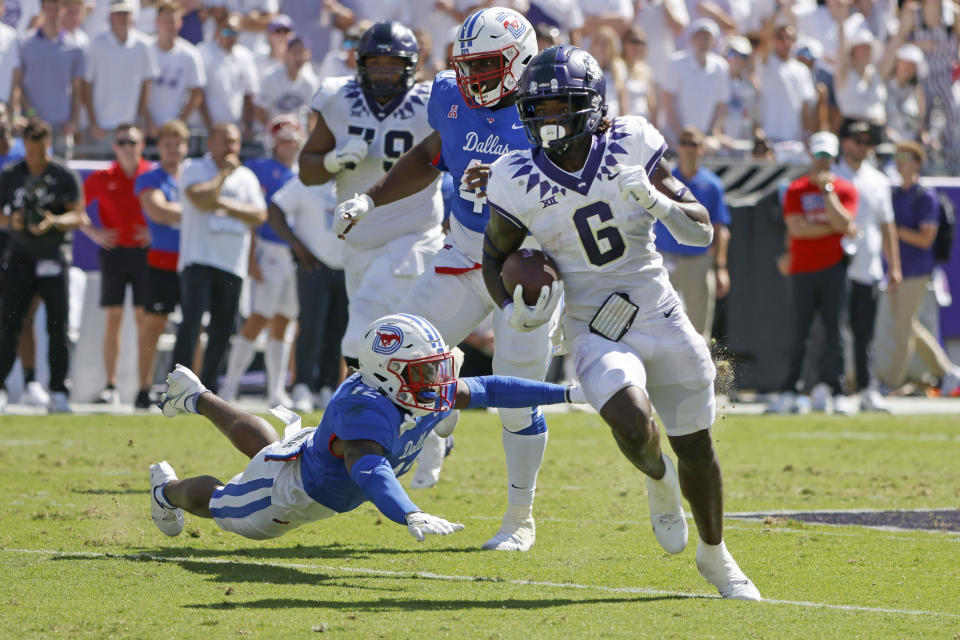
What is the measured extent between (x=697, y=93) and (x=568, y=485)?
A: 6.93m

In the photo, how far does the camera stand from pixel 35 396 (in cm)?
1158

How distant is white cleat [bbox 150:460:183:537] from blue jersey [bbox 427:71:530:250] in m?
1.63

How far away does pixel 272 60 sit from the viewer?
1370 centimetres

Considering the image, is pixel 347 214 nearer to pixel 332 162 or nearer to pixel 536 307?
pixel 332 162

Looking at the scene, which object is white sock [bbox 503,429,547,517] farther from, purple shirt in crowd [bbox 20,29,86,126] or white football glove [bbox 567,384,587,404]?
purple shirt in crowd [bbox 20,29,86,126]

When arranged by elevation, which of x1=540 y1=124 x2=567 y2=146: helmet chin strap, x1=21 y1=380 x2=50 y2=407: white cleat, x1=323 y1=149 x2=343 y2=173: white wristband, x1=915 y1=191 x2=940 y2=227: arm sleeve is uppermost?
x1=540 y1=124 x2=567 y2=146: helmet chin strap

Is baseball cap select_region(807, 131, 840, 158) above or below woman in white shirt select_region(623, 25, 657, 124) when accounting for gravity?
below

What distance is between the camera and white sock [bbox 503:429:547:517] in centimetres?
625

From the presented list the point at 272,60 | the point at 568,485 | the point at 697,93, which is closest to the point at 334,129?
the point at 568,485

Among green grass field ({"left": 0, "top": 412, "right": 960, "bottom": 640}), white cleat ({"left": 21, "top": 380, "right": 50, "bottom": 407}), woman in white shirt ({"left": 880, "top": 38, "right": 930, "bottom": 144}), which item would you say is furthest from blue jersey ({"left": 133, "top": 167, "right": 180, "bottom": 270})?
woman in white shirt ({"left": 880, "top": 38, "right": 930, "bottom": 144})

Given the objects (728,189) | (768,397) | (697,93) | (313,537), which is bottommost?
(768,397)

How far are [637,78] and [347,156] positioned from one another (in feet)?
22.6

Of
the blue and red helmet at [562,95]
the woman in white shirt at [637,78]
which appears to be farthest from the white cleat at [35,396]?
the blue and red helmet at [562,95]

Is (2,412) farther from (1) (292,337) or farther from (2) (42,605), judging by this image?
(2) (42,605)
